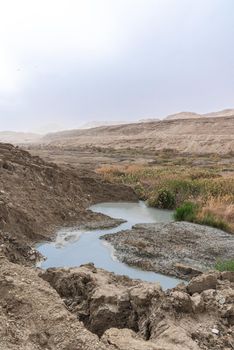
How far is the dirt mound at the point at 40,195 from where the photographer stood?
14.6 meters

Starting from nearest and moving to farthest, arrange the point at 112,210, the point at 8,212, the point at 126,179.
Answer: the point at 8,212, the point at 112,210, the point at 126,179

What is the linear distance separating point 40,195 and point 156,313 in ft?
42.0

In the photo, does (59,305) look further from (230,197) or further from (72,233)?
(230,197)

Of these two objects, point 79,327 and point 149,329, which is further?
Answer: point 149,329

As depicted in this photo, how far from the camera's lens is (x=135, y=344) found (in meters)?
5.62

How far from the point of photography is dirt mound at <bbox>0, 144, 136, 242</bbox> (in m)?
14.6

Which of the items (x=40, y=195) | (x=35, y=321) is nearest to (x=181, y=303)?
(x=35, y=321)

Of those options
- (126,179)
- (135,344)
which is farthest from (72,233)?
(126,179)

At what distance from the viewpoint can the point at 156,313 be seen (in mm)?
6605

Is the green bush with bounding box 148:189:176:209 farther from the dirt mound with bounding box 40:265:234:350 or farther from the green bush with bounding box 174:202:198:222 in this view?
the dirt mound with bounding box 40:265:234:350

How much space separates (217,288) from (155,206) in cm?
1358

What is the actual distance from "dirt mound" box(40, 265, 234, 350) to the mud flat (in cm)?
361

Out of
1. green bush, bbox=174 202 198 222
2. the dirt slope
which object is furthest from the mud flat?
the dirt slope

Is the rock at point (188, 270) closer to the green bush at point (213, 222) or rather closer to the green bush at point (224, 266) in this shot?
the green bush at point (224, 266)
